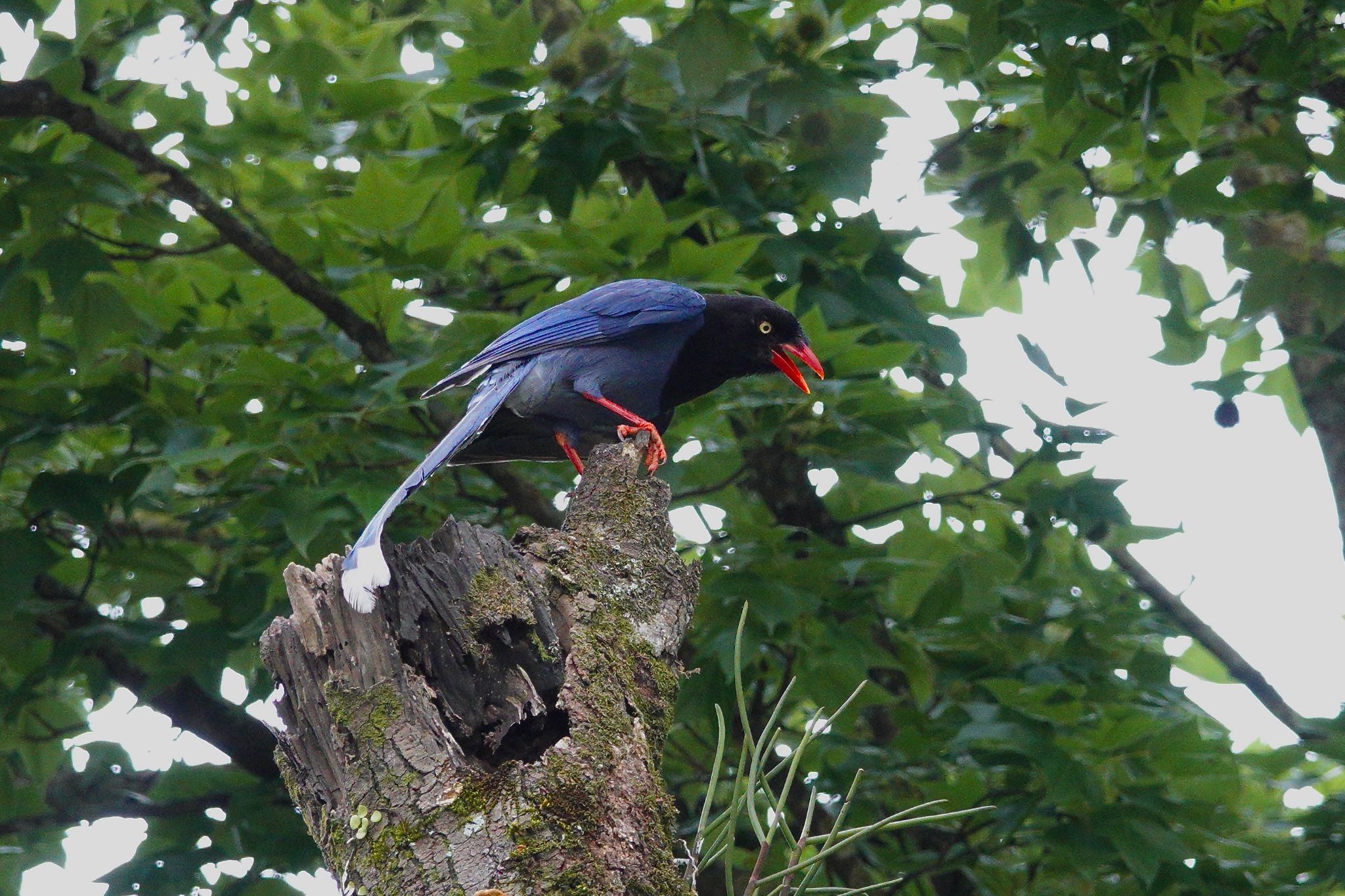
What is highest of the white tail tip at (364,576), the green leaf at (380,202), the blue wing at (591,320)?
the green leaf at (380,202)

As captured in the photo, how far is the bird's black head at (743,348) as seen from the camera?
16.5 feet

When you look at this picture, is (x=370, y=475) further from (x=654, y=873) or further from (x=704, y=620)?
(x=654, y=873)

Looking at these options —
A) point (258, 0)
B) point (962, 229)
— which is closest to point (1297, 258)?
point (962, 229)

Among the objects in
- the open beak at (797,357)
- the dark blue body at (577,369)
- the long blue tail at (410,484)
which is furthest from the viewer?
the open beak at (797,357)

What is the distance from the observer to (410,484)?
3.39 meters

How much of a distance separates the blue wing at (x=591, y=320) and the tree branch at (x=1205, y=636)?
2.56 metres

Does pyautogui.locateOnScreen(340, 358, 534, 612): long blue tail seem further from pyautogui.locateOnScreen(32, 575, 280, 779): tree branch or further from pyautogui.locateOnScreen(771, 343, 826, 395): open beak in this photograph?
pyautogui.locateOnScreen(32, 575, 280, 779): tree branch

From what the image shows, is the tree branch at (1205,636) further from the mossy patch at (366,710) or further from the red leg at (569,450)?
the mossy patch at (366,710)

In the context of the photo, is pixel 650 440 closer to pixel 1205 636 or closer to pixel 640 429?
pixel 640 429

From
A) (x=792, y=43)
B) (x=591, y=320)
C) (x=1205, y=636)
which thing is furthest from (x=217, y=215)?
(x=1205, y=636)

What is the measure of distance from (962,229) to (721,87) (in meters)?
2.12

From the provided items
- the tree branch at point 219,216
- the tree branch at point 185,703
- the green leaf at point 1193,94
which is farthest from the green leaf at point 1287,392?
the tree branch at point 185,703

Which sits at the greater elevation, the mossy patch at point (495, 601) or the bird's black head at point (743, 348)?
the bird's black head at point (743, 348)

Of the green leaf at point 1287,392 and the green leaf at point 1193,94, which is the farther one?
the green leaf at point 1287,392
